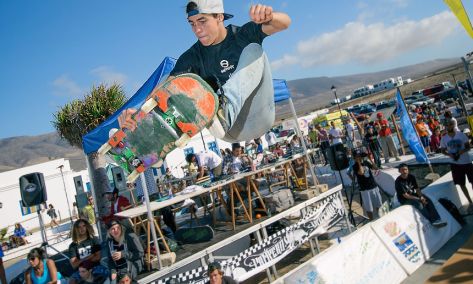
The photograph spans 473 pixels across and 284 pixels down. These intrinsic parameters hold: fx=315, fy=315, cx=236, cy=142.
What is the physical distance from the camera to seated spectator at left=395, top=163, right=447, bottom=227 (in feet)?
20.5

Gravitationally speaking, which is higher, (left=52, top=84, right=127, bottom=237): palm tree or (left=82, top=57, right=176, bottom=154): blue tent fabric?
(left=52, top=84, right=127, bottom=237): palm tree

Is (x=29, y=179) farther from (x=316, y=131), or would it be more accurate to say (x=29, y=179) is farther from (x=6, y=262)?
(x=316, y=131)

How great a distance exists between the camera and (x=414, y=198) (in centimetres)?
645

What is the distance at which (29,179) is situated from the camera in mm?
8859

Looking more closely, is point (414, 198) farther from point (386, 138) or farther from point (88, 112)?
point (88, 112)

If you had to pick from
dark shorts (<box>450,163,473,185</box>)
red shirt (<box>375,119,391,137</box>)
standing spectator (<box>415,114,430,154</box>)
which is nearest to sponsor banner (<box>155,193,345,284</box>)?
dark shorts (<box>450,163,473,185</box>)

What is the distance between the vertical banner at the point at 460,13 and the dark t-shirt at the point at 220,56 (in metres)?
4.17

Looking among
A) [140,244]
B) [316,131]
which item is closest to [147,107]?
[140,244]

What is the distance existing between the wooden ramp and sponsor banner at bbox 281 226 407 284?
61 cm

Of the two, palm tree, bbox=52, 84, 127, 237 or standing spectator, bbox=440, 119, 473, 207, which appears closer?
standing spectator, bbox=440, 119, 473, 207

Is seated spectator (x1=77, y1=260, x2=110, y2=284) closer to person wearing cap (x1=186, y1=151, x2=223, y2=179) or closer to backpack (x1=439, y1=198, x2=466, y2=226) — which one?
person wearing cap (x1=186, y1=151, x2=223, y2=179)

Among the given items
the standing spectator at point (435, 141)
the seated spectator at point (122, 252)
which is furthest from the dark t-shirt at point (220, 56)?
the standing spectator at point (435, 141)

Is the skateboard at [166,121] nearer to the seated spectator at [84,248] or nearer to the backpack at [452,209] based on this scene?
the seated spectator at [84,248]

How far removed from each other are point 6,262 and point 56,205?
49.3ft
